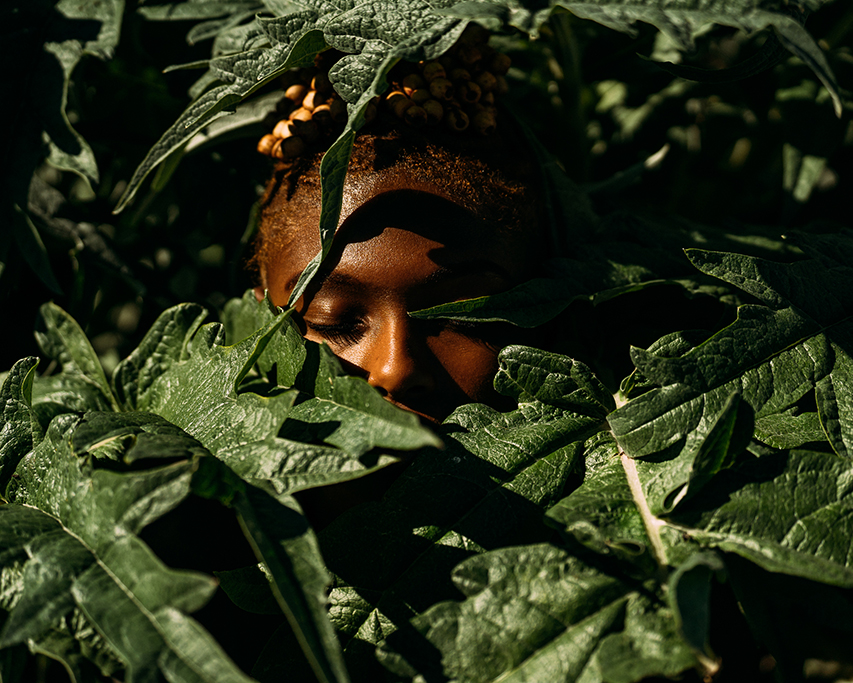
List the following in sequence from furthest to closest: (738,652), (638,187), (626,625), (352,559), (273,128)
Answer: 1. (638,187)
2. (273,128)
3. (738,652)
4. (352,559)
5. (626,625)

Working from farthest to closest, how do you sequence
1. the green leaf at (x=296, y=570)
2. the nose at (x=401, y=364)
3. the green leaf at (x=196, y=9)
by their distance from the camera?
the green leaf at (x=196, y=9)
the nose at (x=401, y=364)
the green leaf at (x=296, y=570)

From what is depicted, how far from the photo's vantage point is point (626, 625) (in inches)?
24.6

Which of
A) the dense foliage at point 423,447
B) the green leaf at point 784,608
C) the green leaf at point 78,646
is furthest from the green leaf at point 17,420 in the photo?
the green leaf at point 784,608

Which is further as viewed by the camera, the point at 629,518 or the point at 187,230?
the point at 187,230

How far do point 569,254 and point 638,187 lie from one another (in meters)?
0.69

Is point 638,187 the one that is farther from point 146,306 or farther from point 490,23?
point 146,306

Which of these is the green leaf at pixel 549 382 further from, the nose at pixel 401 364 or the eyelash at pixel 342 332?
the eyelash at pixel 342 332

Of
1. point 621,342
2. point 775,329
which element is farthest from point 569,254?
point 775,329

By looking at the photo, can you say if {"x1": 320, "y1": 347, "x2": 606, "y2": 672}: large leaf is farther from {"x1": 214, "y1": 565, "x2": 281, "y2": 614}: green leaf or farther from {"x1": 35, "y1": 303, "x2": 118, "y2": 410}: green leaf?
{"x1": 35, "y1": 303, "x2": 118, "y2": 410}: green leaf

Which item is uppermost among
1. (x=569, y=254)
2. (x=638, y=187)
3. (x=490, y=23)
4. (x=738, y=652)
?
(x=490, y=23)

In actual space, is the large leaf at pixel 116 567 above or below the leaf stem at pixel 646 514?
above

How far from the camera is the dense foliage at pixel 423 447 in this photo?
2.02 ft

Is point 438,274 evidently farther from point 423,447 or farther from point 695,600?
point 695,600

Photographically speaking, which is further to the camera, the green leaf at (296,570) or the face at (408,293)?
the face at (408,293)
